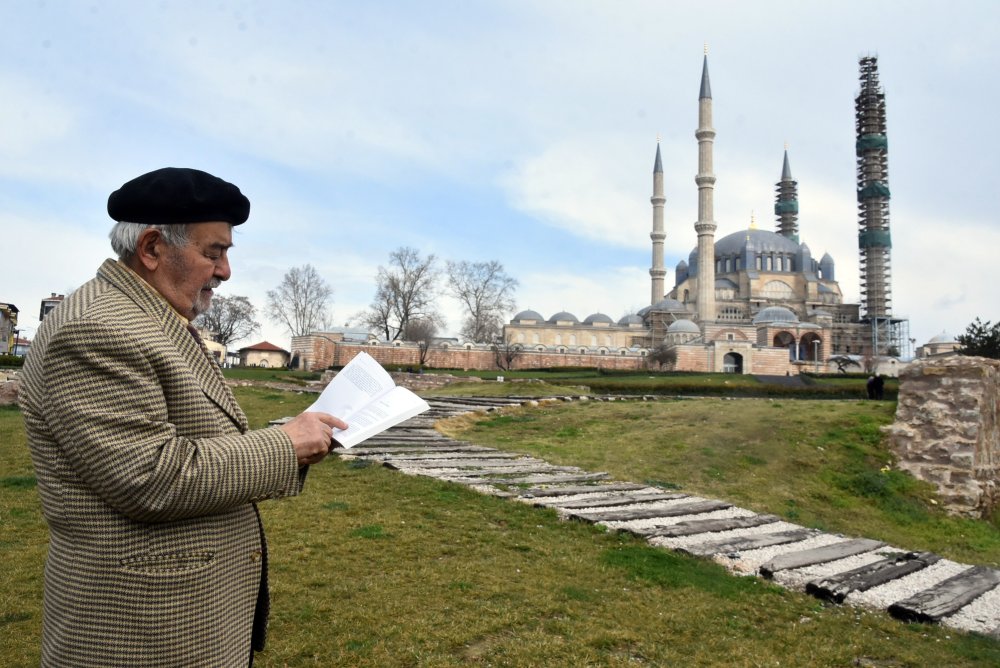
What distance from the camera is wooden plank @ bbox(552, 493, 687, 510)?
20.6 ft

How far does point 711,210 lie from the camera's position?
5222 cm

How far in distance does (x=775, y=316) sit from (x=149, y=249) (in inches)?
2349

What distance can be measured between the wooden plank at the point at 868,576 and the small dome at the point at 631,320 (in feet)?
190

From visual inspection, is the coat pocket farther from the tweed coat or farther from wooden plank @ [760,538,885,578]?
wooden plank @ [760,538,885,578]

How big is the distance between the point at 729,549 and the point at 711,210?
50237mm

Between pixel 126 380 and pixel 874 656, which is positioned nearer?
pixel 126 380

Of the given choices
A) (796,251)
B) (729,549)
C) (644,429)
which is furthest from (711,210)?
(729,549)

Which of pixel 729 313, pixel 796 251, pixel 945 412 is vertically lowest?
pixel 945 412

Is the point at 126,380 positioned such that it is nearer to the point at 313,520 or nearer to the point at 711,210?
the point at 313,520

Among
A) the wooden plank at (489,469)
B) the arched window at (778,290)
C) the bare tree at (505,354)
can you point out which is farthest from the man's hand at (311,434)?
the arched window at (778,290)

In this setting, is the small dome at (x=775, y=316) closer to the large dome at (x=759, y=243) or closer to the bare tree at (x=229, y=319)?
the large dome at (x=759, y=243)

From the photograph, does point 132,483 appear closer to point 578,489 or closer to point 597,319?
point 578,489

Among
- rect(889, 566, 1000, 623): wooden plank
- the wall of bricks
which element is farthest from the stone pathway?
the wall of bricks

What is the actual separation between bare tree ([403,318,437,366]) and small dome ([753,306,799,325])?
26732 mm
